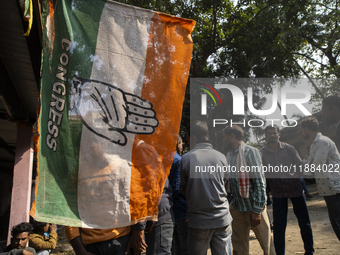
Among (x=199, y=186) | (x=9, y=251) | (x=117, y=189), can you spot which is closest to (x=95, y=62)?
(x=117, y=189)

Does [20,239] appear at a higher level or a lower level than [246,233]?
lower

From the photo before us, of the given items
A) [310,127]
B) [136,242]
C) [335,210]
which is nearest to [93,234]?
[136,242]

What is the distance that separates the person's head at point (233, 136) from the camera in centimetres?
387

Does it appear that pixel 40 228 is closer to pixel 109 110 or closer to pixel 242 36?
pixel 109 110

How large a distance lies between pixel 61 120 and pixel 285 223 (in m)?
3.53

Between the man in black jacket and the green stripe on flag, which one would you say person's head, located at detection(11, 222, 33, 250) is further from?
the green stripe on flag

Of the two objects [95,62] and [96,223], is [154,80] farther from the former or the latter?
[96,223]

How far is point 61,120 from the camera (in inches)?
76.5

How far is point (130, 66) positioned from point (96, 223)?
44.6 inches

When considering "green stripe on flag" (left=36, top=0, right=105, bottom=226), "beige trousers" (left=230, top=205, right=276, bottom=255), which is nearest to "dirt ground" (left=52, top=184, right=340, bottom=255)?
"beige trousers" (left=230, top=205, right=276, bottom=255)

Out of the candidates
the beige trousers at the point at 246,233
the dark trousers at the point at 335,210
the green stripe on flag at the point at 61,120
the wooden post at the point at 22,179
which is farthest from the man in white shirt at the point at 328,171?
the wooden post at the point at 22,179

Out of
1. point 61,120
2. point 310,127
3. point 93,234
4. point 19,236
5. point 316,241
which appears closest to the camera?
point 61,120

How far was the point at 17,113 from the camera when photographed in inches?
207

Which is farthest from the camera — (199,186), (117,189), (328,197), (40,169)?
(328,197)
